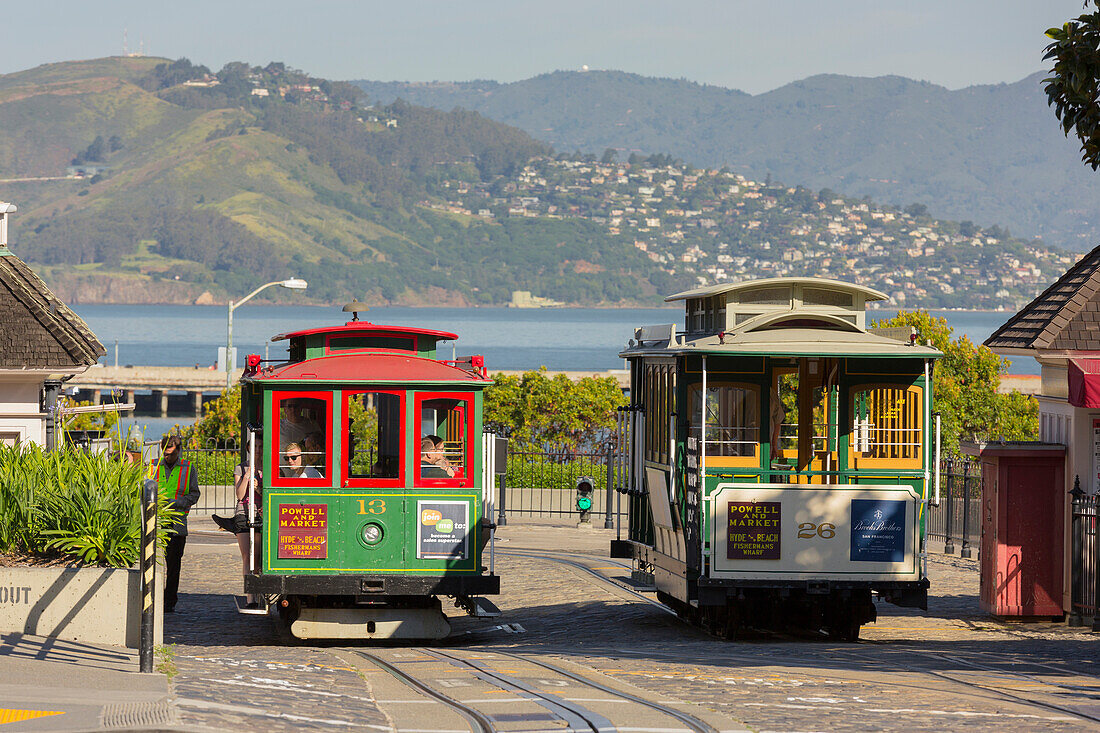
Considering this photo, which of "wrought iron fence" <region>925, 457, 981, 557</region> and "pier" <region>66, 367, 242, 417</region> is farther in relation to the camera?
"pier" <region>66, 367, 242, 417</region>

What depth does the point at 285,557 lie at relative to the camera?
1511 centimetres

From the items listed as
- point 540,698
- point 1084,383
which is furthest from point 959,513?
point 540,698

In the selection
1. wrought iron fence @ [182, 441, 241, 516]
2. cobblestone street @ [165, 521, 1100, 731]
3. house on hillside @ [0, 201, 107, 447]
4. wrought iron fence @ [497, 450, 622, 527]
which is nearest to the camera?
cobblestone street @ [165, 521, 1100, 731]

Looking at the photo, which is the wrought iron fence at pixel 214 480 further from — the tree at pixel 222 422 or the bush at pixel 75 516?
the bush at pixel 75 516

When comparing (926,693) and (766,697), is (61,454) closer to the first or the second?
(766,697)

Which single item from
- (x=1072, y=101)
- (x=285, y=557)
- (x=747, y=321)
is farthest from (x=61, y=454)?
(x=1072, y=101)

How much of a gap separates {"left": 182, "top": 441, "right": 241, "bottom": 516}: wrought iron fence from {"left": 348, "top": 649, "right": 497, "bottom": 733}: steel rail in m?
18.7

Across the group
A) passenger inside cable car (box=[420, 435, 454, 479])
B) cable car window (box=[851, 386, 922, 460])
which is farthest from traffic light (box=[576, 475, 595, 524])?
passenger inside cable car (box=[420, 435, 454, 479])

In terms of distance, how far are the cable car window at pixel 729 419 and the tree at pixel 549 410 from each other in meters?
28.8

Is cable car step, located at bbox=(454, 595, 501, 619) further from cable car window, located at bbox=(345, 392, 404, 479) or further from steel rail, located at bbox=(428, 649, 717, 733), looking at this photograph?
steel rail, located at bbox=(428, 649, 717, 733)

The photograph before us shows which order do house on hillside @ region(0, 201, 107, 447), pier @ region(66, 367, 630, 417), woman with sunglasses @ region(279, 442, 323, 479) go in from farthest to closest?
pier @ region(66, 367, 630, 417)
house on hillside @ region(0, 201, 107, 447)
woman with sunglasses @ region(279, 442, 323, 479)

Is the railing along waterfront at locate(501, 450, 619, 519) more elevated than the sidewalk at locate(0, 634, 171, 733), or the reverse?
the railing along waterfront at locate(501, 450, 619, 519)

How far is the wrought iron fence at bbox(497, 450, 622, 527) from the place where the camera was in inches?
1324

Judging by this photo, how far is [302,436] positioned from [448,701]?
5.03 meters
